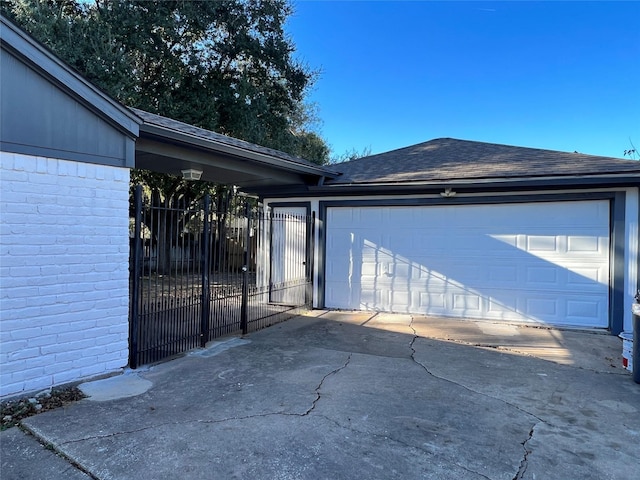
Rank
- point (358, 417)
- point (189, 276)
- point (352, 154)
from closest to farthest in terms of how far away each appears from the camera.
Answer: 1. point (358, 417)
2. point (189, 276)
3. point (352, 154)

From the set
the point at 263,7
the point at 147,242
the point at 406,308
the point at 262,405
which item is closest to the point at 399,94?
the point at 263,7

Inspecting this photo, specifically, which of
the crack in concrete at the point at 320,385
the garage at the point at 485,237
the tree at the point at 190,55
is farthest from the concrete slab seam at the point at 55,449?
the tree at the point at 190,55

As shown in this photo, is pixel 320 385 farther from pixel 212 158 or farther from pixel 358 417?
pixel 212 158

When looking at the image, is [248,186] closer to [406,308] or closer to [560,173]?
[406,308]

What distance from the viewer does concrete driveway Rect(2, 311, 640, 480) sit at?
2807mm

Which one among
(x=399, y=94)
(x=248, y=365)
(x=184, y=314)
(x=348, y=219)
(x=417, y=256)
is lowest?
(x=248, y=365)

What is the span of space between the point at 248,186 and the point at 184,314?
4.94 m

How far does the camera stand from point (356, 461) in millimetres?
2855

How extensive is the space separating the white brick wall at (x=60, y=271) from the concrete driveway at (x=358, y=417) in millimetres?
467

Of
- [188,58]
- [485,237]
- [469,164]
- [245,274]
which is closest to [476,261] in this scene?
[485,237]

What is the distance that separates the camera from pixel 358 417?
360cm

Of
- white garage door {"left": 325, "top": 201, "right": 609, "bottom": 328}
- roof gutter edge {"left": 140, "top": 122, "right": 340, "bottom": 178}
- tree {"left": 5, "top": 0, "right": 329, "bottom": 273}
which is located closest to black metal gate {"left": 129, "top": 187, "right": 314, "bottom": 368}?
roof gutter edge {"left": 140, "top": 122, "right": 340, "bottom": 178}

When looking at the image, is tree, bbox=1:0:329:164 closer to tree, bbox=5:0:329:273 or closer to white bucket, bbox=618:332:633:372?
tree, bbox=5:0:329:273

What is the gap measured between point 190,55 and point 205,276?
11060 millimetres
